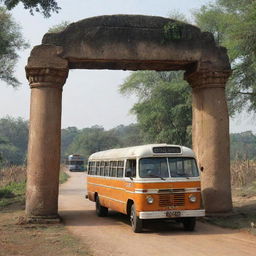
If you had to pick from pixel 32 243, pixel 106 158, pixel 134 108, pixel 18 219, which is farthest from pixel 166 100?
pixel 32 243

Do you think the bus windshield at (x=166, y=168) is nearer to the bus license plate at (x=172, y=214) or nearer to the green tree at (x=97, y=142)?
the bus license plate at (x=172, y=214)

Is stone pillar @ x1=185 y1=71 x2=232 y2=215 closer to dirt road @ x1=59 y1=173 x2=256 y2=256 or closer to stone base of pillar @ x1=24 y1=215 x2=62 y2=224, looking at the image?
dirt road @ x1=59 y1=173 x2=256 y2=256

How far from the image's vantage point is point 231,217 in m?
14.7

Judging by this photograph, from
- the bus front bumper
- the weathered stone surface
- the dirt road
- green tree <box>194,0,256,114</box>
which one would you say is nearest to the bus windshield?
the bus front bumper

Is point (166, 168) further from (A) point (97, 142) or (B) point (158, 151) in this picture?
(A) point (97, 142)

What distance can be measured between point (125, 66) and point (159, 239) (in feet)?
23.6

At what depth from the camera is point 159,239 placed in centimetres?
1119

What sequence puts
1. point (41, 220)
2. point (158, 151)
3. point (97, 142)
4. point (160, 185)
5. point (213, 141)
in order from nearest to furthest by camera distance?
point (160, 185) → point (158, 151) → point (41, 220) → point (213, 141) → point (97, 142)

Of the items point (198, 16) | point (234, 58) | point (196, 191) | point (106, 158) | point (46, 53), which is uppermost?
point (198, 16)

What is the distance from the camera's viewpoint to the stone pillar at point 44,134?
14.1m

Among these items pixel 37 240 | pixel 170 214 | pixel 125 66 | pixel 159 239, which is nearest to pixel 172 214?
pixel 170 214

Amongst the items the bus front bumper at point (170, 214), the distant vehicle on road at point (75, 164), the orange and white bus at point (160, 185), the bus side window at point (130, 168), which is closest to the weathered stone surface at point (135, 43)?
the orange and white bus at point (160, 185)

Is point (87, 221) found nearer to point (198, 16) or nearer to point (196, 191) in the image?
point (196, 191)

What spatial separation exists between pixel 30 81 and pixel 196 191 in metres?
6.84
